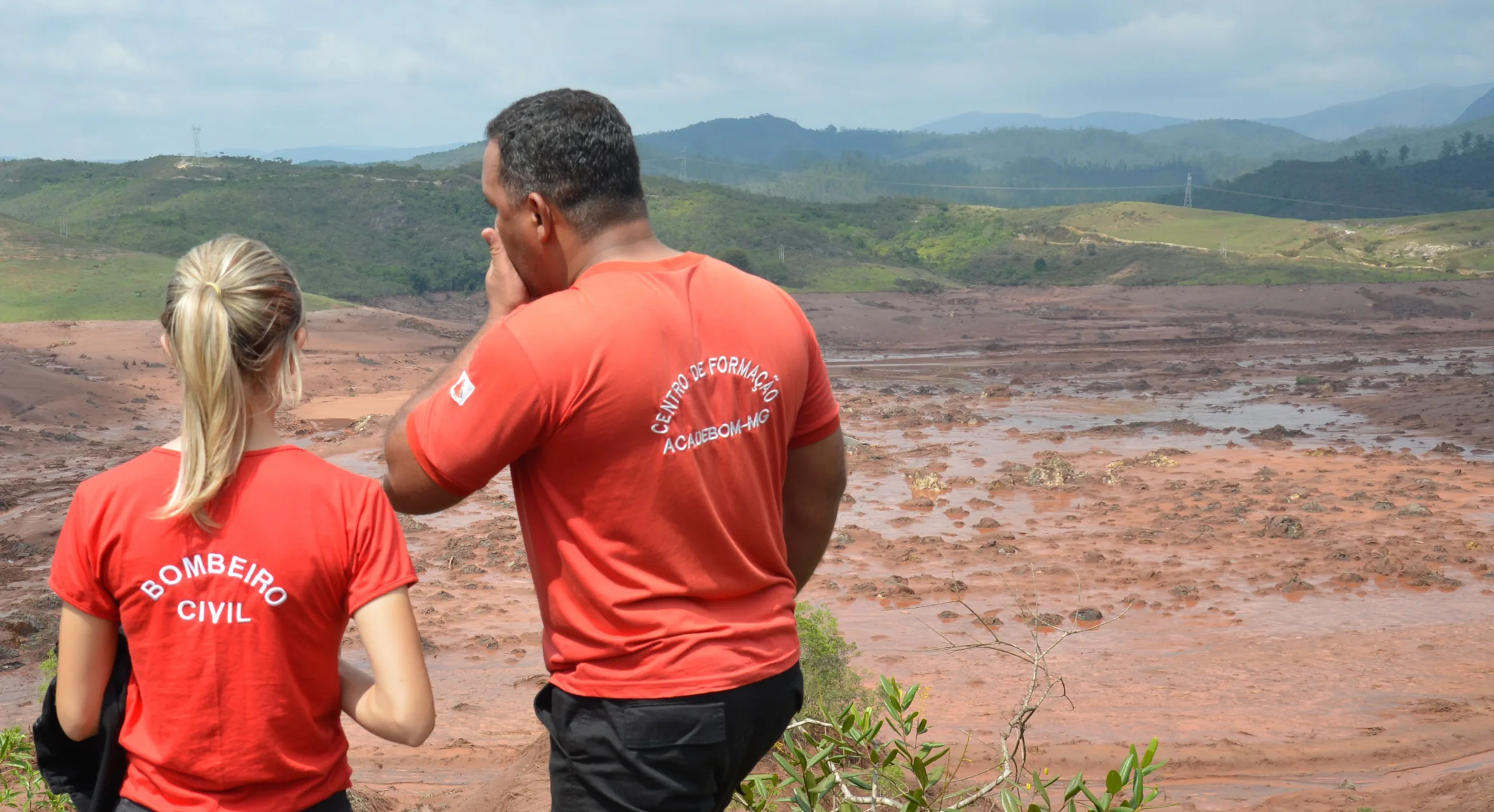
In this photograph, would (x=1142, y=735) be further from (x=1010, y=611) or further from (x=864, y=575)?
(x=864, y=575)

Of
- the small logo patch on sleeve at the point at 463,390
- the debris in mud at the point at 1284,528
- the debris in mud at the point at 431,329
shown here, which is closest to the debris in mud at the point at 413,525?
the debris in mud at the point at 1284,528

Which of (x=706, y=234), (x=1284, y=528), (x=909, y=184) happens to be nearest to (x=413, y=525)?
(x=1284, y=528)

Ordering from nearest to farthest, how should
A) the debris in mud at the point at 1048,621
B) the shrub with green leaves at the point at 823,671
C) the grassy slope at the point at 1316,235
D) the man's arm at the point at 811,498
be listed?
the man's arm at the point at 811,498 → the shrub with green leaves at the point at 823,671 → the debris in mud at the point at 1048,621 → the grassy slope at the point at 1316,235

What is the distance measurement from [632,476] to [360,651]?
628 centimetres

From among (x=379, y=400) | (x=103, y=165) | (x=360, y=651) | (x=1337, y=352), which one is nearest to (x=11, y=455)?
(x=379, y=400)

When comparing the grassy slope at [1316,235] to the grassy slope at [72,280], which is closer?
the grassy slope at [72,280]

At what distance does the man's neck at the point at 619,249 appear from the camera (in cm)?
180

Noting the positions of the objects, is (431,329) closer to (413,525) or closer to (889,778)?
(413,525)

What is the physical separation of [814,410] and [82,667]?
1.10 m

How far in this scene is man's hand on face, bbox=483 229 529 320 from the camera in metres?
1.95

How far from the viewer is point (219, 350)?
62.6 inches

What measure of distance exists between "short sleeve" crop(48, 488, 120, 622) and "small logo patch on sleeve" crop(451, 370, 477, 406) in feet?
1.54

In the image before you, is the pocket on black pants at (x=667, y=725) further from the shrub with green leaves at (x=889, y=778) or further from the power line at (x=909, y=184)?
the power line at (x=909, y=184)

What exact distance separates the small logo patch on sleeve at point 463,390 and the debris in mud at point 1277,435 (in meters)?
14.1
